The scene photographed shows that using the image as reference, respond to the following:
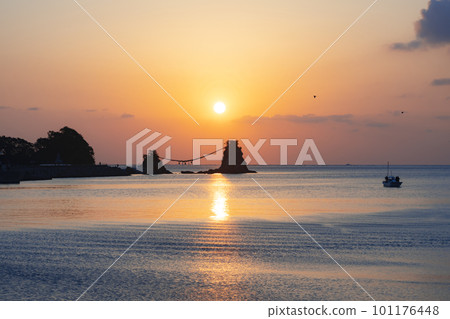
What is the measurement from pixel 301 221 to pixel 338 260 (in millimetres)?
18722

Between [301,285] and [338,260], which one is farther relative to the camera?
[338,260]

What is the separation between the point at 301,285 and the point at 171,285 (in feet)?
15.3

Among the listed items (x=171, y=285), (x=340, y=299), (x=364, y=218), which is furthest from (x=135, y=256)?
(x=364, y=218)

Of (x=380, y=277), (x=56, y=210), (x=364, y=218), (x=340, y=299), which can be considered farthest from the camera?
(x=56, y=210)

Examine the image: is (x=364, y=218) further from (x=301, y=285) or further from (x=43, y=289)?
(x=43, y=289)

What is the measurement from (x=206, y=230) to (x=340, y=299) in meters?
19.7

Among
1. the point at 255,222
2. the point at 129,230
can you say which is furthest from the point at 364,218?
the point at 129,230

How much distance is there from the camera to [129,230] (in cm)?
3569

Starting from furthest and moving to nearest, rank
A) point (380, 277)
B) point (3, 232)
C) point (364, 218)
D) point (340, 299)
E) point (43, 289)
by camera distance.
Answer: point (364, 218) → point (3, 232) → point (380, 277) → point (43, 289) → point (340, 299)

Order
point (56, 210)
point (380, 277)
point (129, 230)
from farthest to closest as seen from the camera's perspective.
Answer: point (56, 210) < point (129, 230) < point (380, 277)

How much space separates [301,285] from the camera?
1866cm

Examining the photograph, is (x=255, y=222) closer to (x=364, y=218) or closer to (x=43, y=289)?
(x=364, y=218)
